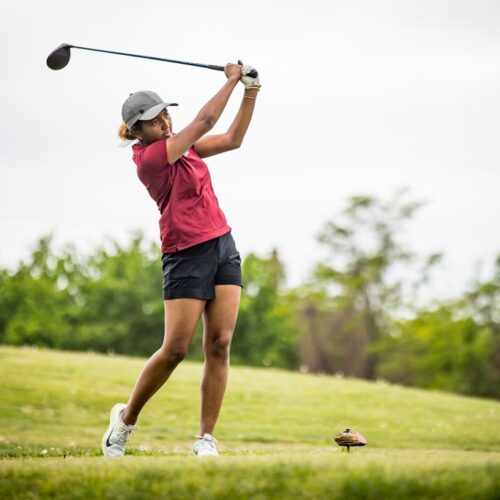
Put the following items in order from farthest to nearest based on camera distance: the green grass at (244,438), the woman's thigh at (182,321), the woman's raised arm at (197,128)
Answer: the woman's thigh at (182,321) < the woman's raised arm at (197,128) < the green grass at (244,438)

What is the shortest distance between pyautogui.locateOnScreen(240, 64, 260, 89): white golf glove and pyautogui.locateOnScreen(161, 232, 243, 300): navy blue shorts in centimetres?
114

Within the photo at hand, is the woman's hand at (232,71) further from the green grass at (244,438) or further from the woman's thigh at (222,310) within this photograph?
the green grass at (244,438)

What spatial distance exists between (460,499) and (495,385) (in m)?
44.8

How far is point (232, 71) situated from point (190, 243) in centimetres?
134

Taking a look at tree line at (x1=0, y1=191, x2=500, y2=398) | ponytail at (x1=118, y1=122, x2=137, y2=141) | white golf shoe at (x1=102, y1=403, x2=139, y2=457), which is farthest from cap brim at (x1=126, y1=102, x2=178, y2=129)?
tree line at (x1=0, y1=191, x2=500, y2=398)

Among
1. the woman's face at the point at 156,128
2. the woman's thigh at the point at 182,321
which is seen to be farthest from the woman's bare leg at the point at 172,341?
the woman's face at the point at 156,128

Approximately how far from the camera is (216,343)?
691 cm

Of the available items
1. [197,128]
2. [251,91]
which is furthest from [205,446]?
[251,91]

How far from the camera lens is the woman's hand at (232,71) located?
6773 mm

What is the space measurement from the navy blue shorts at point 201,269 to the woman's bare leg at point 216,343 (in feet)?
0.32

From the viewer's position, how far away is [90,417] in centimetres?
1605

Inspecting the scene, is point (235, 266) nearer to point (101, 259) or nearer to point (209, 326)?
point (209, 326)

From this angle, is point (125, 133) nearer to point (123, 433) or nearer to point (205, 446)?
point (123, 433)

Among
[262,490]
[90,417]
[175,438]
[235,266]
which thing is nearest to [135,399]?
[235,266]
